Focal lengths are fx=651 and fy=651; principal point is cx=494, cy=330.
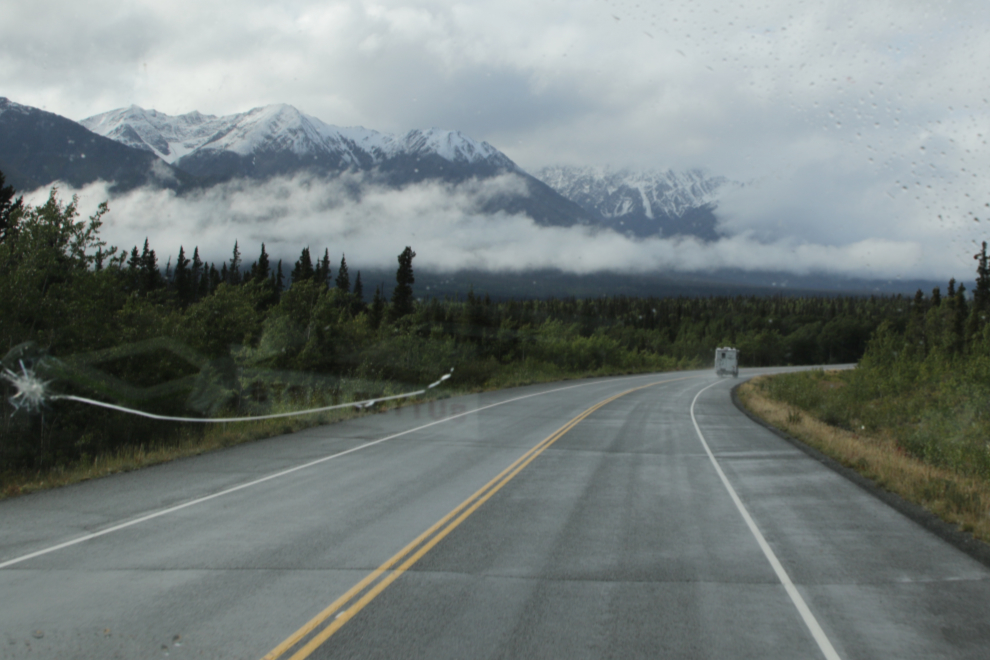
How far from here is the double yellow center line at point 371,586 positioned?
4520 millimetres

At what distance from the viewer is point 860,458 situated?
1374cm

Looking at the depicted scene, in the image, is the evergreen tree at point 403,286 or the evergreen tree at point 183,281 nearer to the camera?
the evergreen tree at point 403,286

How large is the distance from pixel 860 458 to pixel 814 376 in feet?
173

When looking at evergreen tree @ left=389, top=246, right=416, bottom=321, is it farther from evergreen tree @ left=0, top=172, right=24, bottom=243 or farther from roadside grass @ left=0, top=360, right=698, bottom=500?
roadside grass @ left=0, top=360, right=698, bottom=500

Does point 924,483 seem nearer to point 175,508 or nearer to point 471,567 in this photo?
point 471,567

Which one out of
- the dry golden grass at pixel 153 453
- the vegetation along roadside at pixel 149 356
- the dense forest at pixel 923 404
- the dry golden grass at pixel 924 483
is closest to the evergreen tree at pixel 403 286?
the vegetation along roadside at pixel 149 356

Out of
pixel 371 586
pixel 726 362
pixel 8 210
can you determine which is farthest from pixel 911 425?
pixel 8 210

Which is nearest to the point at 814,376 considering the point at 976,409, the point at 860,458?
the point at 976,409

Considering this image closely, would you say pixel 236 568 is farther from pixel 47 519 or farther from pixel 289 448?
pixel 289 448

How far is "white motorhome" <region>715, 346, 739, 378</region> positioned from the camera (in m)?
68.3

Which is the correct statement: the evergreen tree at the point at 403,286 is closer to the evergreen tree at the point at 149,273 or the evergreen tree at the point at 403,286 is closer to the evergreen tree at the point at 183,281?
the evergreen tree at the point at 149,273

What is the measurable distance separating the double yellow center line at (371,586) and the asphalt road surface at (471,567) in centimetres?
2

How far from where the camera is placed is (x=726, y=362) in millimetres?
68938

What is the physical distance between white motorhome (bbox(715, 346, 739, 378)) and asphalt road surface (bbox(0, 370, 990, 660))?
58.7 metres
